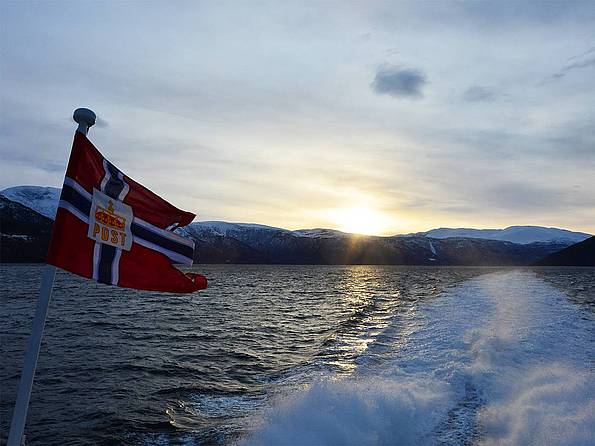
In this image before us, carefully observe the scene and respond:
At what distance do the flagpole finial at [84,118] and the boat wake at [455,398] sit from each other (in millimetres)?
7705

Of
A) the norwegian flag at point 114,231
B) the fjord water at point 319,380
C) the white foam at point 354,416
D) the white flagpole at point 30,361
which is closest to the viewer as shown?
the white flagpole at point 30,361

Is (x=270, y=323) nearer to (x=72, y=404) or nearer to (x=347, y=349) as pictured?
(x=347, y=349)

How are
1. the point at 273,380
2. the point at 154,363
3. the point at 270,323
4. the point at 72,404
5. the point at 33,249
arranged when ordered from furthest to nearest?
1. the point at 33,249
2. the point at 270,323
3. the point at 154,363
4. the point at 273,380
5. the point at 72,404

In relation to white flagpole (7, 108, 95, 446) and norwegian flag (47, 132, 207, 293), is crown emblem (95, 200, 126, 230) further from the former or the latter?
white flagpole (7, 108, 95, 446)

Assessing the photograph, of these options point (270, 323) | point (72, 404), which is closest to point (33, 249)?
point (270, 323)

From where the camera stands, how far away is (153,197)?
255 inches

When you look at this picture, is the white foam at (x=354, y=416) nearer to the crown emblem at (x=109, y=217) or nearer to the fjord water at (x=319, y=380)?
the fjord water at (x=319, y=380)

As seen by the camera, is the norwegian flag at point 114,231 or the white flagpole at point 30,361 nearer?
the white flagpole at point 30,361

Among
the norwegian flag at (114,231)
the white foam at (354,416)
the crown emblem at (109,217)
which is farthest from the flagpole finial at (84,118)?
the white foam at (354,416)

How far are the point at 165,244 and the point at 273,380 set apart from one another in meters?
11.9

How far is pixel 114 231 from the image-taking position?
235 inches

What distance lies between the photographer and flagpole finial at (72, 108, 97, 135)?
5449mm

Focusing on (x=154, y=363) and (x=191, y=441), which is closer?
(x=191, y=441)

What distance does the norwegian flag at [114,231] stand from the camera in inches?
214
